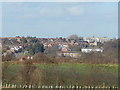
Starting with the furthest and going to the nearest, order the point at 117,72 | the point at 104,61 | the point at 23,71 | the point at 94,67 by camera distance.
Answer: the point at 104,61 → the point at 117,72 → the point at 94,67 → the point at 23,71

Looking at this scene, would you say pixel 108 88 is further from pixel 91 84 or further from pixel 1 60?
pixel 1 60

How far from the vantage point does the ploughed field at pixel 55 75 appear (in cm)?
1394

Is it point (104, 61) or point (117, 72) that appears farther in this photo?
point (104, 61)

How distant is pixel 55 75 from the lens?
14.8 meters

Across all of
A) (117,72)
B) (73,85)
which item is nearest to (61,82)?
(73,85)

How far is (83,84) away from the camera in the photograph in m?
14.1

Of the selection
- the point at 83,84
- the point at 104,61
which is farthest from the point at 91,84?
the point at 104,61

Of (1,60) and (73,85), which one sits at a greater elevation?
(1,60)

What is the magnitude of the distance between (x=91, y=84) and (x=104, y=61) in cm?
509

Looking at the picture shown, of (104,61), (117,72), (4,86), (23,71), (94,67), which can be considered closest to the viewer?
(4,86)

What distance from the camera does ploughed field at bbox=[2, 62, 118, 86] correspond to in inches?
549

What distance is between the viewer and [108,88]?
13992 millimetres

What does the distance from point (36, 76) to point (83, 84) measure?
5.74 feet

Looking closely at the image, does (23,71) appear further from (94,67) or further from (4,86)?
(94,67)
